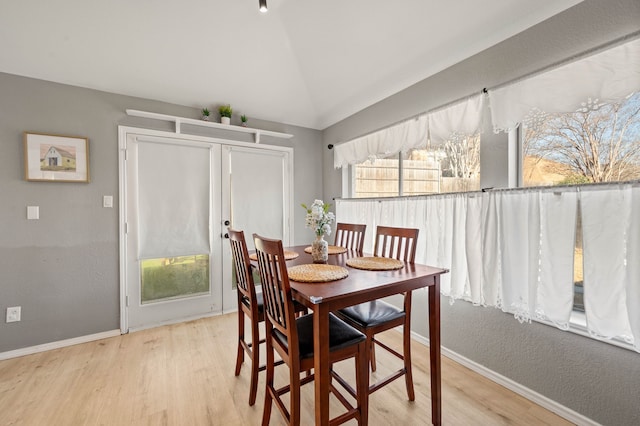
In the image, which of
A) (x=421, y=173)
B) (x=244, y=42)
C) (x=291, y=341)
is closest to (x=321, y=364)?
(x=291, y=341)

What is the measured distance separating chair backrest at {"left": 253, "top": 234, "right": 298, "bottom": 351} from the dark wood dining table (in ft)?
0.23

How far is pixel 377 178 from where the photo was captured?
10.5ft

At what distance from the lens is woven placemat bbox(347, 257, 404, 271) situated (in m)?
1.68

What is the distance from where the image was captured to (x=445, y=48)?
2.13m

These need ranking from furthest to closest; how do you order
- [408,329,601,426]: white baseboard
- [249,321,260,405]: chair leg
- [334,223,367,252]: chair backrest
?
[334,223,367,252]: chair backrest
[249,321,260,405]: chair leg
[408,329,601,426]: white baseboard

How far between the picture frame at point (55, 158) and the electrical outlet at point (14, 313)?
1079 millimetres

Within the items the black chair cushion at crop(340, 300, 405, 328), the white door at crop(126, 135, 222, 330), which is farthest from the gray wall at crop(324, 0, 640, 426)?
the white door at crop(126, 135, 222, 330)

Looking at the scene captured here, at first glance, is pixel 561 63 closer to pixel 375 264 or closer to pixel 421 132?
pixel 421 132

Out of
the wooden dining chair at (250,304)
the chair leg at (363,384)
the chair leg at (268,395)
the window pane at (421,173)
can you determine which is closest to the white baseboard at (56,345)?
the wooden dining chair at (250,304)

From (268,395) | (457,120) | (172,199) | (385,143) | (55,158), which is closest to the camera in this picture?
(268,395)

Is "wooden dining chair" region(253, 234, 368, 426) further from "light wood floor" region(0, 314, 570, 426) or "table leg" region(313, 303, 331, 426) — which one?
"light wood floor" region(0, 314, 570, 426)

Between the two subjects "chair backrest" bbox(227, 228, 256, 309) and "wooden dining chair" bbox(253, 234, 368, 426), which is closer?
"wooden dining chair" bbox(253, 234, 368, 426)

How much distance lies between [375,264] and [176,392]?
1.57m

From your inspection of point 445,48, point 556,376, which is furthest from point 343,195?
point 556,376
